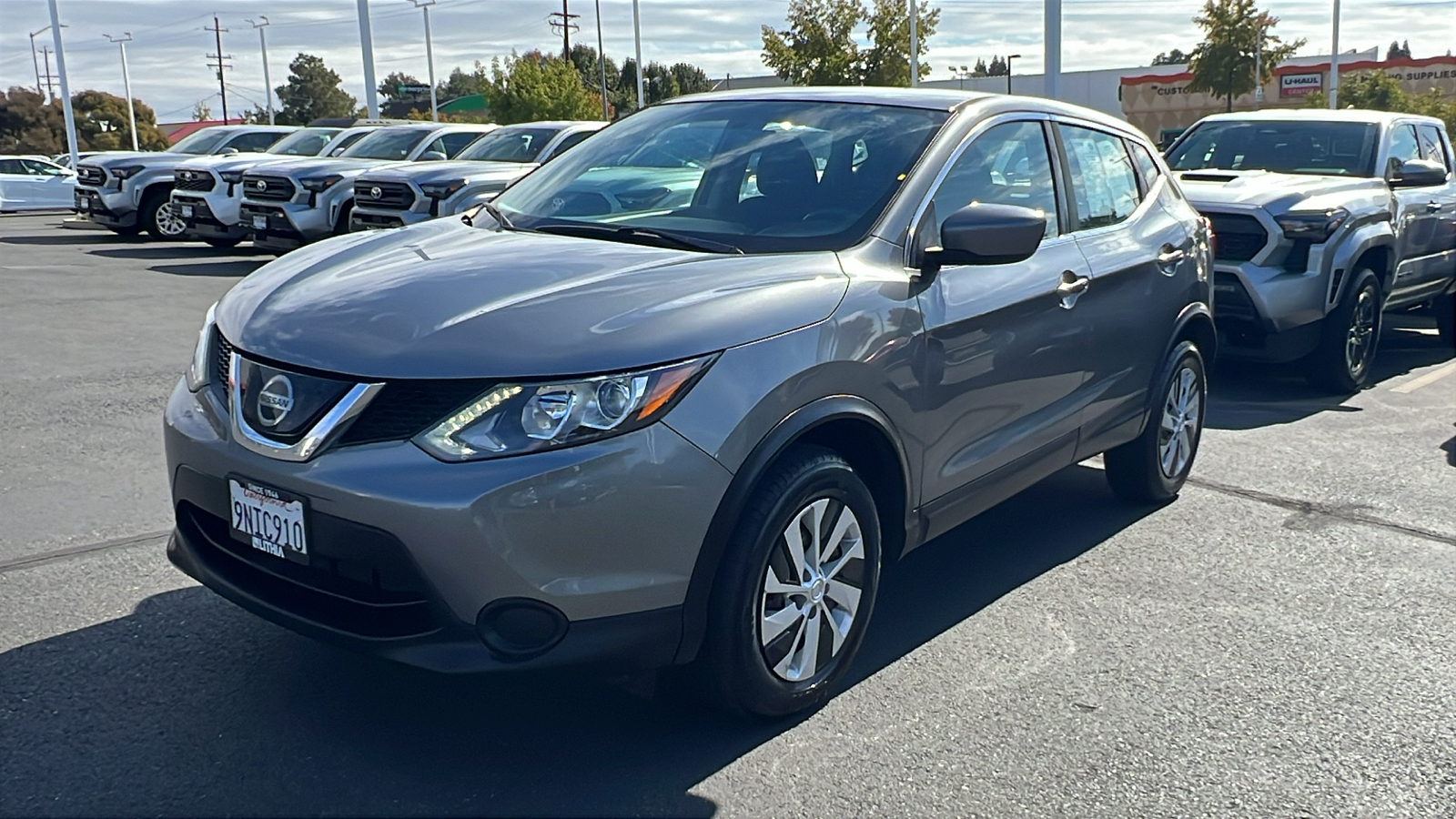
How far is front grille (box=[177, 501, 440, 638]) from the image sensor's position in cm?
294

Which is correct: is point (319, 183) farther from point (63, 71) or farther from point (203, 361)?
point (63, 71)

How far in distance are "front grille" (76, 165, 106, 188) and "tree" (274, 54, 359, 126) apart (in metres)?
98.5

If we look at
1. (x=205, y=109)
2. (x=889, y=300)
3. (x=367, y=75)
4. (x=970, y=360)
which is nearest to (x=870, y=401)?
(x=889, y=300)

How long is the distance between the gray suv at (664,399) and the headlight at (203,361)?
0.01m

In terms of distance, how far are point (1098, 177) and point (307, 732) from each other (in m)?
3.53

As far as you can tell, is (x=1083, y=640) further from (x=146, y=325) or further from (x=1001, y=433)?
(x=146, y=325)

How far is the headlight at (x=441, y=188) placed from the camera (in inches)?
519

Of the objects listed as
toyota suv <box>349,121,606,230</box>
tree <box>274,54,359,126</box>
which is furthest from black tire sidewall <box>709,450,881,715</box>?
tree <box>274,54,359,126</box>

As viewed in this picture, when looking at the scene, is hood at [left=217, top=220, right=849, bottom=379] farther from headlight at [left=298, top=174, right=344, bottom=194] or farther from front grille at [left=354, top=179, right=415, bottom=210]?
headlight at [left=298, top=174, right=344, bottom=194]

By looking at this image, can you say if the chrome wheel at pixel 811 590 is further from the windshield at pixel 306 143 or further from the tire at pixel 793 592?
the windshield at pixel 306 143

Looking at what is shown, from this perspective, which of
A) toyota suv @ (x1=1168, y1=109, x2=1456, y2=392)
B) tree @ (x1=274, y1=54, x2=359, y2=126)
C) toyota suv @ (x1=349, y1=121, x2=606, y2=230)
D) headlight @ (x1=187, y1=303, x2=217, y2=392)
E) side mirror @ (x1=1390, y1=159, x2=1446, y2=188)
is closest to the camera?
headlight @ (x1=187, y1=303, x2=217, y2=392)

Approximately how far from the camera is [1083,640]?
4.20 meters

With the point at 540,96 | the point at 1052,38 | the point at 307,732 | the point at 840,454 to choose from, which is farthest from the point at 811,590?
the point at 540,96

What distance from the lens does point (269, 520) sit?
3.12 metres
